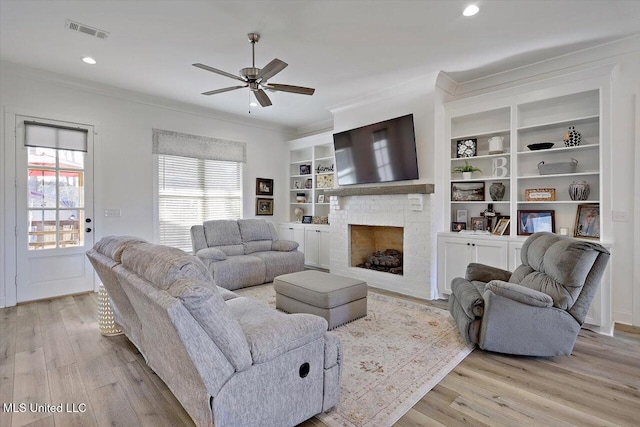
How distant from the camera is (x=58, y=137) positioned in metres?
4.16

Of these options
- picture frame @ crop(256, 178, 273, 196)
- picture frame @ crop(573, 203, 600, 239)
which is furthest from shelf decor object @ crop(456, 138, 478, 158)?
picture frame @ crop(256, 178, 273, 196)

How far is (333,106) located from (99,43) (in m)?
3.19

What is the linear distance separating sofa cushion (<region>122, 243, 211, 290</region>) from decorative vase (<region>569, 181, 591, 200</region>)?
3.83 m

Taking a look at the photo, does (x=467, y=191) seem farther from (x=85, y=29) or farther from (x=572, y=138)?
(x=85, y=29)

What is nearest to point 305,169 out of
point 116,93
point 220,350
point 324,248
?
point 324,248

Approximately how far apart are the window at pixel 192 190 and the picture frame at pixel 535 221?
4.60m

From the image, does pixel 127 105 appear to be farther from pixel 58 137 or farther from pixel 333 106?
pixel 333 106

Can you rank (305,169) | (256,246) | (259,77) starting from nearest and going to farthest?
(259,77)
(256,246)
(305,169)

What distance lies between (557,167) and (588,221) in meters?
0.65

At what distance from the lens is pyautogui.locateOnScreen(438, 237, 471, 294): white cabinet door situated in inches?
154

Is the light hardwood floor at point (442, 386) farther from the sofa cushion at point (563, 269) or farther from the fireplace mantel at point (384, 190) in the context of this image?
the fireplace mantel at point (384, 190)

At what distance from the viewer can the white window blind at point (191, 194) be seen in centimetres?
518

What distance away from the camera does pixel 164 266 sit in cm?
148

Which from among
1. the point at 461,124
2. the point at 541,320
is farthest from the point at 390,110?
the point at 541,320
